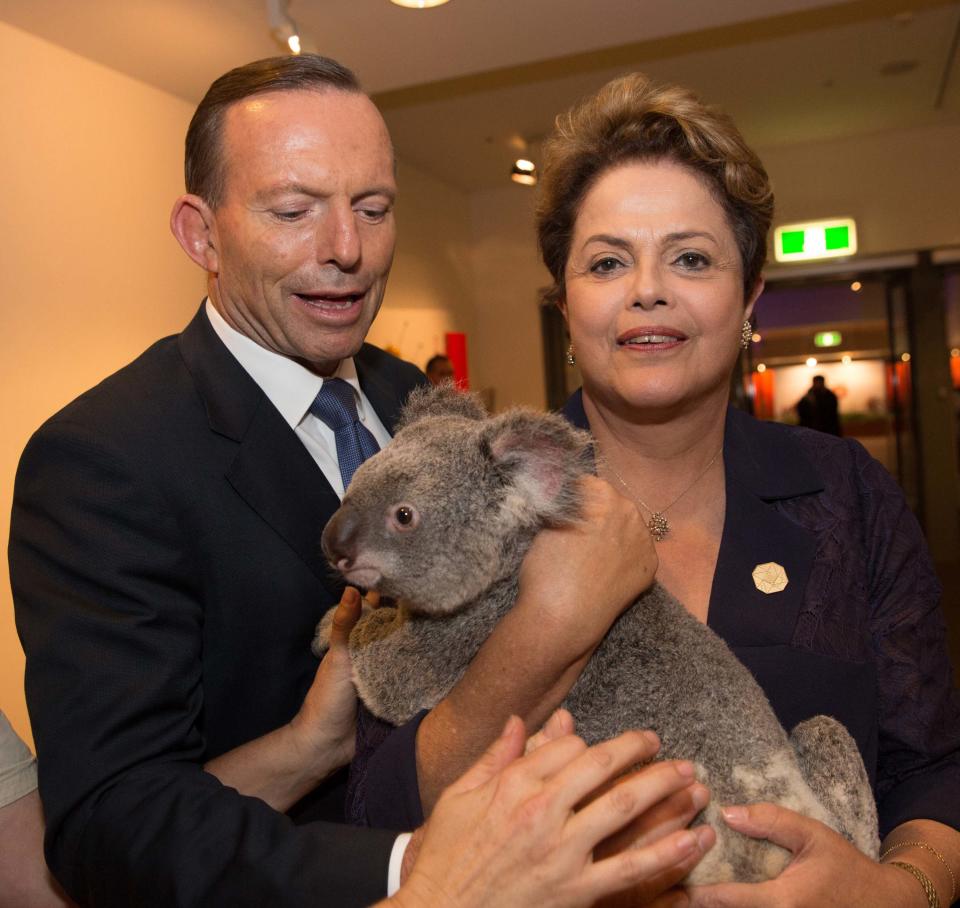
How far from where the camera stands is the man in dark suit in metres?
1.28

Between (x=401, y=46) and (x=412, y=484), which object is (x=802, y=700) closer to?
(x=412, y=484)

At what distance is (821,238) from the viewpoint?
30.1 feet

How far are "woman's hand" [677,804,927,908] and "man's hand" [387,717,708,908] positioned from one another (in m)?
0.17

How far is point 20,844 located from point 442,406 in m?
1.13

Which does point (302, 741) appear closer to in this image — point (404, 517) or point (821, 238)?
point (404, 517)

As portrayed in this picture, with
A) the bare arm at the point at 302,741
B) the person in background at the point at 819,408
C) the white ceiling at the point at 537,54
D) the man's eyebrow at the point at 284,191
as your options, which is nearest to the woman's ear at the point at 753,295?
the man's eyebrow at the point at 284,191

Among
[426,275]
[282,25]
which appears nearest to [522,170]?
[282,25]

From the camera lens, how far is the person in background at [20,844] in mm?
1665

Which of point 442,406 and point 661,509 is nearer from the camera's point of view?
point 442,406

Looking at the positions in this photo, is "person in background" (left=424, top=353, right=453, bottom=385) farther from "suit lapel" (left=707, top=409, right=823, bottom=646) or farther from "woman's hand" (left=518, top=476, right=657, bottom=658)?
"woman's hand" (left=518, top=476, right=657, bottom=658)

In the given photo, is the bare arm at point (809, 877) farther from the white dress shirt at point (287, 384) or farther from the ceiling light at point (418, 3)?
the ceiling light at point (418, 3)

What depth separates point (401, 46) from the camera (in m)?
4.83

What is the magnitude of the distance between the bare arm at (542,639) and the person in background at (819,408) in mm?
8800

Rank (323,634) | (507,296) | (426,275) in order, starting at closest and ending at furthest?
(323,634) < (426,275) < (507,296)
